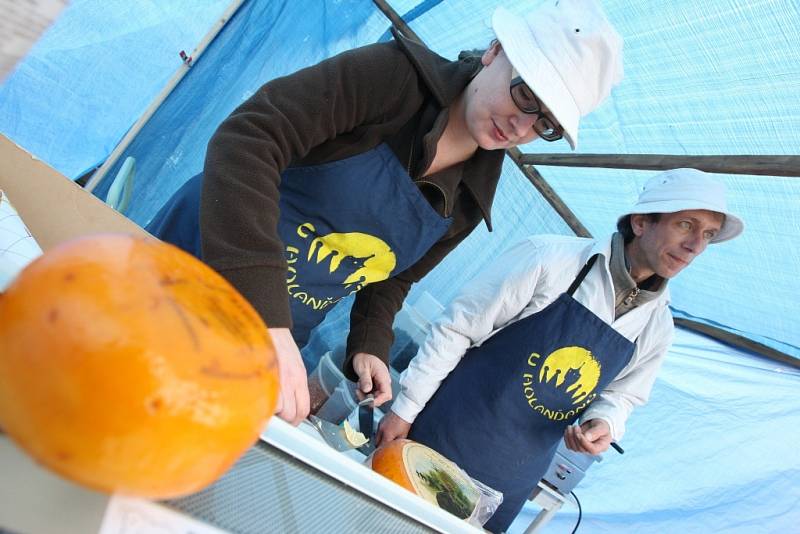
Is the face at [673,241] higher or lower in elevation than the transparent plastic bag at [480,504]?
lower

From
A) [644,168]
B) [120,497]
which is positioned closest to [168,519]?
[120,497]

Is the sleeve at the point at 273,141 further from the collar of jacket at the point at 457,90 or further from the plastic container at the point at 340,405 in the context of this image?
the plastic container at the point at 340,405

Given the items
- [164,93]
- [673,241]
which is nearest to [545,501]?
[673,241]

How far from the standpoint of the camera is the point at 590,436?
1982mm

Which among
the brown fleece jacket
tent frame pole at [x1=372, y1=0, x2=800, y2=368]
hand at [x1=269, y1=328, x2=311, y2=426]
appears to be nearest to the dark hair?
tent frame pole at [x1=372, y1=0, x2=800, y2=368]

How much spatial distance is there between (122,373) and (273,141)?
755 millimetres

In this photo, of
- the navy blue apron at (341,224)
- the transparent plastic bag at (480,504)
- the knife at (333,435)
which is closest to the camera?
the transparent plastic bag at (480,504)

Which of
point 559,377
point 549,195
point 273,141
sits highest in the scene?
point 273,141

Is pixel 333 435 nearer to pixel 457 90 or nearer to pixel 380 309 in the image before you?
pixel 380 309

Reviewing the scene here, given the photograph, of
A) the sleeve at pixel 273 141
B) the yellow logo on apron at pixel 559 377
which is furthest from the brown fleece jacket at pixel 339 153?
the yellow logo on apron at pixel 559 377

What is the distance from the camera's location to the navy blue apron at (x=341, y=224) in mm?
1372

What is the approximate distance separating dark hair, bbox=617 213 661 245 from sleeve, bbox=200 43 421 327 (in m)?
1.20

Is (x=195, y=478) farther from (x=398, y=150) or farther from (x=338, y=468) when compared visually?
(x=398, y=150)

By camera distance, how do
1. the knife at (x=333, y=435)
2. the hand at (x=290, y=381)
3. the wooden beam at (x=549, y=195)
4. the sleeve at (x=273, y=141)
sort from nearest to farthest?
the hand at (x=290, y=381), the sleeve at (x=273, y=141), the knife at (x=333, y=435), the wooden beam at (x=549, y=195)
